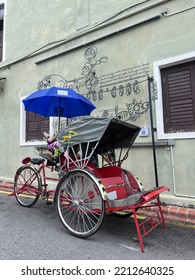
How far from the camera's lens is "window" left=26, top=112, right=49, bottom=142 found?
773cm

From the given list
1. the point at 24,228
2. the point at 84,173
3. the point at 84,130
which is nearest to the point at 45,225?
the point at 24,228

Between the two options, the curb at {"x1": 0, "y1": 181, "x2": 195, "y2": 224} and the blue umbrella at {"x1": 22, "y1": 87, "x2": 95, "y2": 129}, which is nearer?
the curb at {"x1": 0, "y1": 181, "x2": 195, "y2": 224}

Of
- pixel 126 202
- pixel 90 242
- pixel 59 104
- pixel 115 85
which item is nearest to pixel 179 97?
pixel 115 85

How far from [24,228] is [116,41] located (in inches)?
192

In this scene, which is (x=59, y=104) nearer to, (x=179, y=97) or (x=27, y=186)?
(x=27, y=186)

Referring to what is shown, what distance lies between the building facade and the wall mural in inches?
1.0

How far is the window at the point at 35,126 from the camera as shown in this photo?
7.73 meters

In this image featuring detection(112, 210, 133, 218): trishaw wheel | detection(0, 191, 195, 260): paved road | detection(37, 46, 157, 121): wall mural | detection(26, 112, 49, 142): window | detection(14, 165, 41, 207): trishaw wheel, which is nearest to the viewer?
detection(0, 191, 195, 260): paved road

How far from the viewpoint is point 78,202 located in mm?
3688

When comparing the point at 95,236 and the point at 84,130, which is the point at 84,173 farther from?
the point at 95,236

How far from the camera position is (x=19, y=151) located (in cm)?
819

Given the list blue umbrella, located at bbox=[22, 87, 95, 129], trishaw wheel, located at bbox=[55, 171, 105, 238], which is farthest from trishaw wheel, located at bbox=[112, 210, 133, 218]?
blue umbrella, located at bbox=[22, 87, 95, 129]

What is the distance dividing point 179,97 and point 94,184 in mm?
3029

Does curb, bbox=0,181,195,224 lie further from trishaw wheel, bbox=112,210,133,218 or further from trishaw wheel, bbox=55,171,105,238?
trishaw wheel, bbox=55,171,105,238
